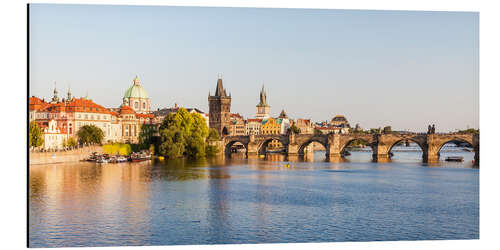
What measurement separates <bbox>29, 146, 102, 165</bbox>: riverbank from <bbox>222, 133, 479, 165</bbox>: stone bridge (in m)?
17.0

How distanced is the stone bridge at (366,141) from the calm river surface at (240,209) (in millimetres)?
16123

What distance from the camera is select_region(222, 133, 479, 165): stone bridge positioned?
4153 cm

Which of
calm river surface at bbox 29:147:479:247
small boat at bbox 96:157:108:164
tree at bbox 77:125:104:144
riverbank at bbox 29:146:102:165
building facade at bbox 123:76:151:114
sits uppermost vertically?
building facade at bbox 123:76:151:114

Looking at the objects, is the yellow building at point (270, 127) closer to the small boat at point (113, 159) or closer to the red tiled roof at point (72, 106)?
the red tiled roof at point (72, 106)

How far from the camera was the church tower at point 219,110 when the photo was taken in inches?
2675

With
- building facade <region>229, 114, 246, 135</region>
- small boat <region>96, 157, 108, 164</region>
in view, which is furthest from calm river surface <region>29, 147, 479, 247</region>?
building facade <region>229, 114, 246, 135</region>

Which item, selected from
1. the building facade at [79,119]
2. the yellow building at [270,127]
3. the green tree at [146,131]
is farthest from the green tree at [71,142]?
the yellow building at [270,127]

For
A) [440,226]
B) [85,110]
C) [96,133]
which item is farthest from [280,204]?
[85,110]

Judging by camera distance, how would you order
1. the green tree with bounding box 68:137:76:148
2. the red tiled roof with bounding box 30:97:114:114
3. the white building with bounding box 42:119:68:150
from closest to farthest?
the white building with bounding box 42:119:68:150
the green tree with bounding box 68:137:76:148
the red tiled roof with bounding box 30:97:114:114

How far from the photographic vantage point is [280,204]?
17.3 meters

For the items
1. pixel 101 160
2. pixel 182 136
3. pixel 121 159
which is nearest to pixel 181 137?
pixel 182 136

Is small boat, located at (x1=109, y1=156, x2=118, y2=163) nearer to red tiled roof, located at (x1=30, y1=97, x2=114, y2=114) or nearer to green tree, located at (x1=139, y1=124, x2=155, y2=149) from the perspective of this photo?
red tiled roof, located at (x1=30, y1=97, x2=114, y2=114)

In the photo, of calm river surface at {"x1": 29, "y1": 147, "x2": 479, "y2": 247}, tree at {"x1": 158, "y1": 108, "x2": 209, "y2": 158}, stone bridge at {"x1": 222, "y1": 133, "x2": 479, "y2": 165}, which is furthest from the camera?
stone bridge at {"x1": 222, "y1": 133, "x2": 479, "y2": 165}

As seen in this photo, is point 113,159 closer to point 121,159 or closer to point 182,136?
point 121,159
